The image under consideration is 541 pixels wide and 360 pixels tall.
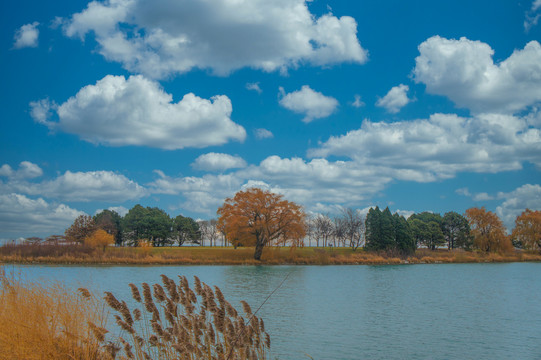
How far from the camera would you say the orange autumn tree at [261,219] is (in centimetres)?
6588

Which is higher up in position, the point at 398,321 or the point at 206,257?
the point at 398,321

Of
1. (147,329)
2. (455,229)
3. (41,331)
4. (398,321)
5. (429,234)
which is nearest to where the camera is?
(147,329)

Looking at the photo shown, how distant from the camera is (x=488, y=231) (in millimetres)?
88000

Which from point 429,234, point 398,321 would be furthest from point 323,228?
point 398,321

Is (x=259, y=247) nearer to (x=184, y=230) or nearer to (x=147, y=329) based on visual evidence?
(x=147, y=329)

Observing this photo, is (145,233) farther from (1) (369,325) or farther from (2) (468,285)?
(1) (369,325)

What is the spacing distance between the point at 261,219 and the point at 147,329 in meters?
59.4

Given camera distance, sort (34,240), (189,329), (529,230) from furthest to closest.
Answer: (529,230) → (34,240) → (189,329)

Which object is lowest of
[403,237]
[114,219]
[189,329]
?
[403,237]

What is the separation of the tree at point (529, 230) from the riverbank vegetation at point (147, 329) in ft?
334

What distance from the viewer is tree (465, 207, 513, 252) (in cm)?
8600

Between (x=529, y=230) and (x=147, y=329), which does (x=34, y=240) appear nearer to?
(x=147, y=329)

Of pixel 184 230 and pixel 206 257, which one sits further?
pixel 184 230

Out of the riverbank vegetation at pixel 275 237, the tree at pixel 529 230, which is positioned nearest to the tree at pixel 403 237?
the riverbank vegetation at pixel 275 237
